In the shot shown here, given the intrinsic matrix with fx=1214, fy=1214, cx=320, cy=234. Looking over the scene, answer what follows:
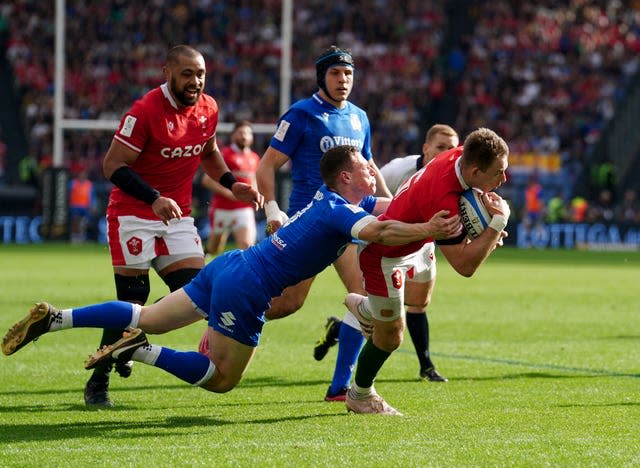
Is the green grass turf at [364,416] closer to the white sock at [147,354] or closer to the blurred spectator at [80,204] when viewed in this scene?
the white sock at [147,354]

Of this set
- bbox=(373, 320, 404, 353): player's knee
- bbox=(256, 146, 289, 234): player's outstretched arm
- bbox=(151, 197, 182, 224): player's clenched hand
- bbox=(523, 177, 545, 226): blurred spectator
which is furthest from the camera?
bbox=(523, 177, 545, 226): blurred spectator

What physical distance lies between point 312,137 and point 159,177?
4.06ft

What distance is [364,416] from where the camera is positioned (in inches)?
283

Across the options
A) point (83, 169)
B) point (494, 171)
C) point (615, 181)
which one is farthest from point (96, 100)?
point (494, 171)

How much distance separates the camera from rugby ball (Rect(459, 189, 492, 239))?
22.3 ft

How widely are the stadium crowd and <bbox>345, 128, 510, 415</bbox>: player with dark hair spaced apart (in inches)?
987

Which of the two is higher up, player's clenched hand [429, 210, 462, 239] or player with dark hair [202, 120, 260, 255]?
player's clenched hand [429, 210, 462, 239]

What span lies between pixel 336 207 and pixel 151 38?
2941 centimetres

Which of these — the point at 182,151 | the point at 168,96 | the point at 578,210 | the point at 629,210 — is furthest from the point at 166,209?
the point at 629,210

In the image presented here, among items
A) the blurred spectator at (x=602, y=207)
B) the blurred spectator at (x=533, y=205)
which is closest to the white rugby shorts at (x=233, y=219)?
the blurred spectator at (x=533, y=205)

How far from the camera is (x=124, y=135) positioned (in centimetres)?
805

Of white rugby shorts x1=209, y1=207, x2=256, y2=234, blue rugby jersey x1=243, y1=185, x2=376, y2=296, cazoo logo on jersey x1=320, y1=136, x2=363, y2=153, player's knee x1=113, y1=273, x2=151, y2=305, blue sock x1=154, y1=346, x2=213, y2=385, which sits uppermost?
cazoo logo on jersey x1=320, y1=136, x2=363, y2=153

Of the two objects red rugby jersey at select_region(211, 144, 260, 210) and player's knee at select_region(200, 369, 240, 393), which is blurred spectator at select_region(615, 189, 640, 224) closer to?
red rugby jersey at select_region(211, 144, 260, 210)

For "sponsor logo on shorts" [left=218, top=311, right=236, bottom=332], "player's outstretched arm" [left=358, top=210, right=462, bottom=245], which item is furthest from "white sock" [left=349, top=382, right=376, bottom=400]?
"player's outstretched arm" [left=358, top=210, right=462, bottom=245]
